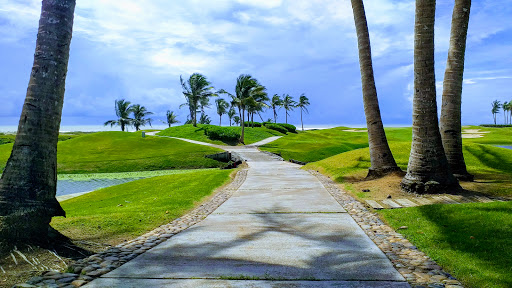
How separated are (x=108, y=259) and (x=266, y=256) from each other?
2465 mm

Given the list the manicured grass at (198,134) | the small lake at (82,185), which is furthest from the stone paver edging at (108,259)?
the manicured grass at (198,134)

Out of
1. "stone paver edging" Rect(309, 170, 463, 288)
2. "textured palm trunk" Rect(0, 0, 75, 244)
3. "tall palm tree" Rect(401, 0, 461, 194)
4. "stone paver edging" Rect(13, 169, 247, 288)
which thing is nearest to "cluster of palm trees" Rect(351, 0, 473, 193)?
"tall palm tree" Rect(401, 0, 461, 194)

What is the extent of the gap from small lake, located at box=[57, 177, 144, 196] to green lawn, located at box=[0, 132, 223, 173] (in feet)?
21.0

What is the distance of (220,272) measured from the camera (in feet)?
16.4

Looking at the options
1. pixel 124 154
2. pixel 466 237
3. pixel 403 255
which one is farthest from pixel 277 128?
pixel 403 255

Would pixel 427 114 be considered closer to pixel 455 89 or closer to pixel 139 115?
pixel 455 89

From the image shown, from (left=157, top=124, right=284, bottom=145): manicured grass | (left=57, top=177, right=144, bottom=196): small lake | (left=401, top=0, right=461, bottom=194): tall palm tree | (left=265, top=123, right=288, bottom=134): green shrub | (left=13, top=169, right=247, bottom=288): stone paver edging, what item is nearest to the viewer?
(left=13, top=169, right=247, bottom=288): stone paver edging

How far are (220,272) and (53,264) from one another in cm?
266

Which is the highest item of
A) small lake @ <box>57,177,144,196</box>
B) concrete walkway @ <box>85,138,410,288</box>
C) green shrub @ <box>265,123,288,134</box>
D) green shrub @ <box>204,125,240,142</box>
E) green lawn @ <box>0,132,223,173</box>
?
green shrub @ <box>265,123,288,134</box>

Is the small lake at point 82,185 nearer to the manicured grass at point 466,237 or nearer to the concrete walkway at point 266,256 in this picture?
the concrete walkway at point 266,256

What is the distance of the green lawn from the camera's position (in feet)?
107

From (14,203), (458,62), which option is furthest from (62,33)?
(458,62)

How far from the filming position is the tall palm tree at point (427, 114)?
11156 millimetres

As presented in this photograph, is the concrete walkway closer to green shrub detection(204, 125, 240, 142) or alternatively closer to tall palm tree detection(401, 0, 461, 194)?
tall palm tree detection(401, 0, 461, 194)
